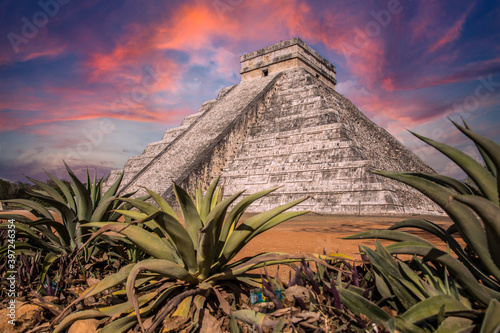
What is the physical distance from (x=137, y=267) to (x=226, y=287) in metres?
0.58

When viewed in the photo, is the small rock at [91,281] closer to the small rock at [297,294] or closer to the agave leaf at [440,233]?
the small rock at [297,294]

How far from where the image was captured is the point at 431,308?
1.12m

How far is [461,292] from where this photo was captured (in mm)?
1239

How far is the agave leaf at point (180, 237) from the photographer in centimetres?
145

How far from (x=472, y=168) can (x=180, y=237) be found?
1316mm

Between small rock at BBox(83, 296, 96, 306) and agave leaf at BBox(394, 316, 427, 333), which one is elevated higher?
agave leaf at BBox(394, 316, 427, 333)

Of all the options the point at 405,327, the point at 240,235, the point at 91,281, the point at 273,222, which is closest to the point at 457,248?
the point at 405,327

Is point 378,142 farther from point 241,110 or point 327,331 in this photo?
point 327,331

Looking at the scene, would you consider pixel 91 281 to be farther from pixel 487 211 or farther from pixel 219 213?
pixel 487 211

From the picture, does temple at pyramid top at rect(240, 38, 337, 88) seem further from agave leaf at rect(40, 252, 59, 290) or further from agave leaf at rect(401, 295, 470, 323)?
agave leaf at rect(401, 295, 470, 323)

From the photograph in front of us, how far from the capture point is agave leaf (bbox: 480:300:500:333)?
0.93 metres

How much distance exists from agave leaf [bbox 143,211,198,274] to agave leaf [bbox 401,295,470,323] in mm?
984

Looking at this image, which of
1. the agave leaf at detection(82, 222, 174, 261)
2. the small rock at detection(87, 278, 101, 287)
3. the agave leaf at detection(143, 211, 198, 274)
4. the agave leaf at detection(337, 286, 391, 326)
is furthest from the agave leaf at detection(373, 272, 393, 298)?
the small rock at detection(87, 278, 101, 287)

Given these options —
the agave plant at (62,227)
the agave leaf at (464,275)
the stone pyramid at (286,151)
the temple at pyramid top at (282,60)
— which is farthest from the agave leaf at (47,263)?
the temple at pyramid top at (282,60)
